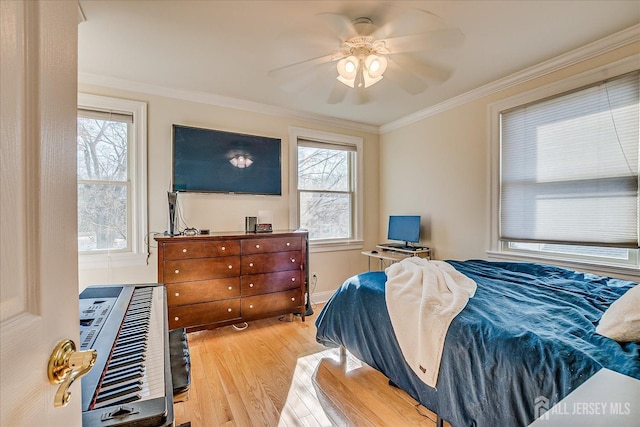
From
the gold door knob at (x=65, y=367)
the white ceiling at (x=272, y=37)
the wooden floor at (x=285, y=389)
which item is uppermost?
the white ceiling at (x=272, y=37)

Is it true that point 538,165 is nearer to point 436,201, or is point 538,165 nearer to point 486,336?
point 436,201

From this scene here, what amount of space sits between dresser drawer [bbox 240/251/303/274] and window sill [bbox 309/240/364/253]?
2.17ft

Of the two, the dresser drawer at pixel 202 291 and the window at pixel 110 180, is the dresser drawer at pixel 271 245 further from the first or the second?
the window at pixel 110 180

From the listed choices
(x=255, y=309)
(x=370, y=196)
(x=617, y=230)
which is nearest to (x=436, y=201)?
(x=370, y=196)

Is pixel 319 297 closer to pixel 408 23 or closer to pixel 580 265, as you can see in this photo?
pixel 580 265

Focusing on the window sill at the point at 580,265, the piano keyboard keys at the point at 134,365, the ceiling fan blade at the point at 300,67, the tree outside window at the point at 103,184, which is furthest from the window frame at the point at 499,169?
the tree outside window at the point at 103,184

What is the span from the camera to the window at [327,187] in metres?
3.81

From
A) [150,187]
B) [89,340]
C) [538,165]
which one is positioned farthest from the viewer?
[150,187]

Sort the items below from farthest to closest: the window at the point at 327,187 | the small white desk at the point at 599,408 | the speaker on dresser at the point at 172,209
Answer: the window at the point at 327,187
the speaker on dresser at the point at 172,209
the small white desk at the point at 599,408

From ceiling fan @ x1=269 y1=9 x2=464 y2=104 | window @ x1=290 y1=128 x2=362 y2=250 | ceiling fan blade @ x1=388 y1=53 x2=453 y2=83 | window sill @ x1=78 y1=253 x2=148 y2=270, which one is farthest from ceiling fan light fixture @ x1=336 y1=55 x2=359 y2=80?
window sill @ x1=78 y1=253 x2=148 y2=270

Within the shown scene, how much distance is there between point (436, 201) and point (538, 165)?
112cm

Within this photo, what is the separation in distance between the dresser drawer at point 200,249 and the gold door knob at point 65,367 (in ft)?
7.26

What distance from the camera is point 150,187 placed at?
2.92m

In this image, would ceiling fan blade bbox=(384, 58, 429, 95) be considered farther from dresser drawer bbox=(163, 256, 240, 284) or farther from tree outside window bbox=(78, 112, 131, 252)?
tree outside window bbox=(78, 112, 131, 252)
